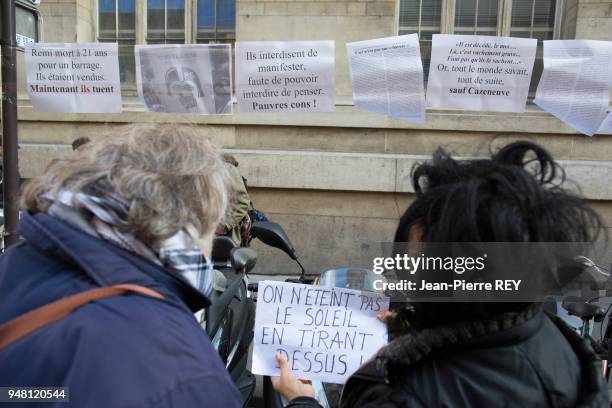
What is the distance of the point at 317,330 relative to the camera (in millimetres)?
1636

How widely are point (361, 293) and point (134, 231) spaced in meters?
0.86

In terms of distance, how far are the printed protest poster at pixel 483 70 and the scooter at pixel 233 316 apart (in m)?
1.65

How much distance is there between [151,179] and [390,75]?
→ 2.47 metres

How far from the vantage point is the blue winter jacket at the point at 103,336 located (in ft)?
2.71

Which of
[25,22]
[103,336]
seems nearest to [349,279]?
[103,336]

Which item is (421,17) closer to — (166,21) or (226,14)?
(226,14)

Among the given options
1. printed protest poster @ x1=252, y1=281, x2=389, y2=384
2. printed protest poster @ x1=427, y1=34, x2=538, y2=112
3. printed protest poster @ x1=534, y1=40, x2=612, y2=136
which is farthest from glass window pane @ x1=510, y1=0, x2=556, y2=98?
printed protest poster @ x1=252, y1=281, x2=389, y2=384

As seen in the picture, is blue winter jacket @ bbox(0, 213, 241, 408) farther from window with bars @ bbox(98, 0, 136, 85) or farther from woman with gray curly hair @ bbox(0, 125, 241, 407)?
window with bars @ bbox(98, 0, 136, 85)

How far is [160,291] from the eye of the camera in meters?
0.96

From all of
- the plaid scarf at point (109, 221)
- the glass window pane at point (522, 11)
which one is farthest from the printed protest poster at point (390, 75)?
the glass window pane at point (522, 11)

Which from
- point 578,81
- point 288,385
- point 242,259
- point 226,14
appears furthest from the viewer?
point 226,14

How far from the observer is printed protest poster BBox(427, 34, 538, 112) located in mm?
3068

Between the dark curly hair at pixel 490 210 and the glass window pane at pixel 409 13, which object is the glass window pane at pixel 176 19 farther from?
the dark curly hair at pixel 490 210

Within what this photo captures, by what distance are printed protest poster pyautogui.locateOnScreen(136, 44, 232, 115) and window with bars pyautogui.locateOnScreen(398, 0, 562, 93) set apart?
3887 mm
